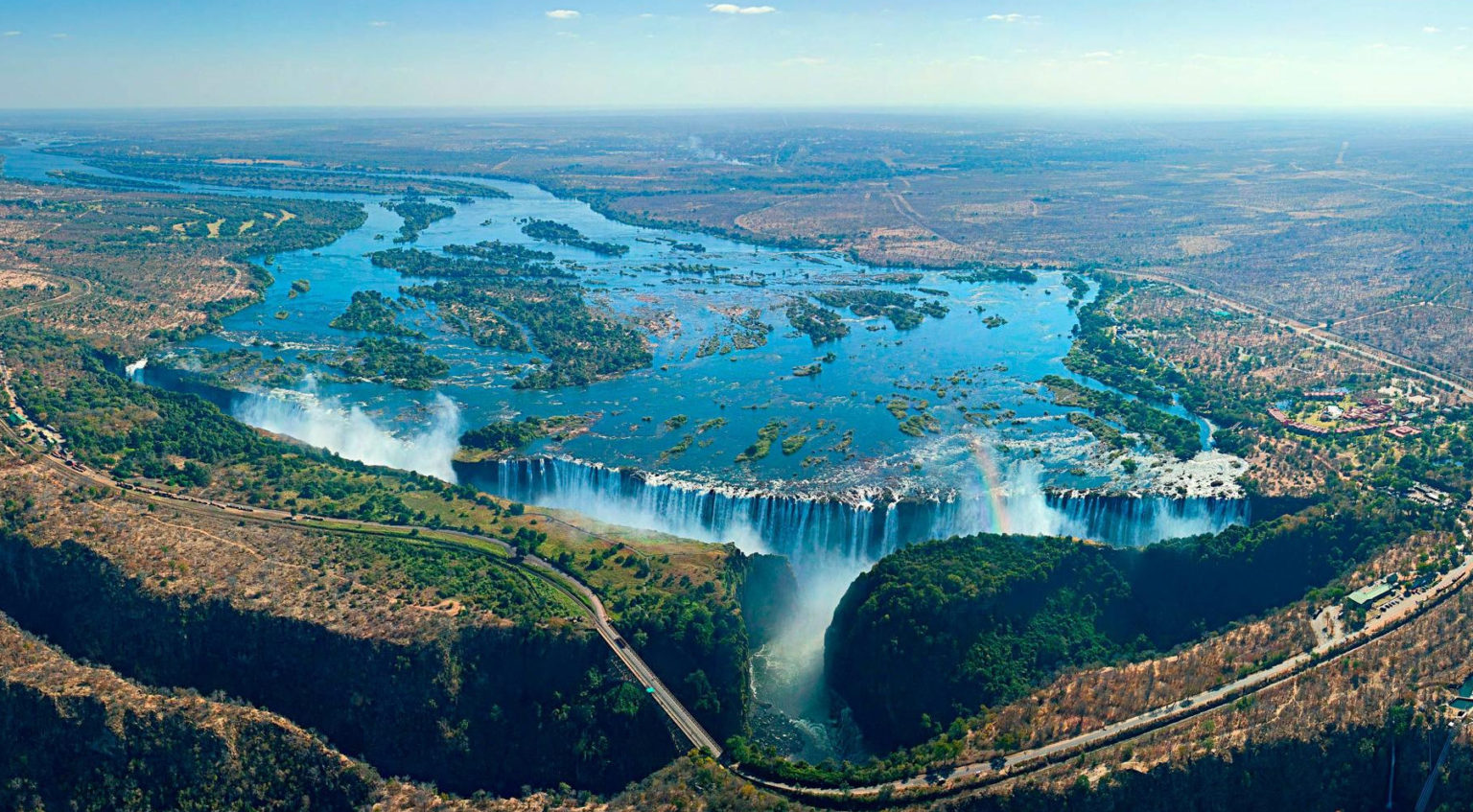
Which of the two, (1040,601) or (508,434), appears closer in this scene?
(1040,601)

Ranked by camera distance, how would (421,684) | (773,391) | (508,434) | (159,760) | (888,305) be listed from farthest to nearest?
1. (888,305)
2. (773,391)
3. (508,434)
4. (421,684)
5. (159,760)

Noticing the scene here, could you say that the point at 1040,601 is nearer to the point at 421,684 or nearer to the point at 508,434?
the point at 421,684

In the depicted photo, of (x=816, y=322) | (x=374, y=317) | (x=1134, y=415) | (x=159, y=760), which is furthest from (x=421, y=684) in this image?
(x=816, y=322)

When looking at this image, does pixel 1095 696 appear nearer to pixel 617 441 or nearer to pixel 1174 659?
pixel 1174 659

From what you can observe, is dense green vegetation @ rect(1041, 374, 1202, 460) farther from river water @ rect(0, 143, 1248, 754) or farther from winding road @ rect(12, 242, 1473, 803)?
winding road @ rect(12, 242, 1473, 803)

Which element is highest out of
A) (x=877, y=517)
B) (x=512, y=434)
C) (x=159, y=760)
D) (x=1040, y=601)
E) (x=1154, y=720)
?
(x=512, y=434)

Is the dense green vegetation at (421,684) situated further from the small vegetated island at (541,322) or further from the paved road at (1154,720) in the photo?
the small vegetated island at (541,322)
